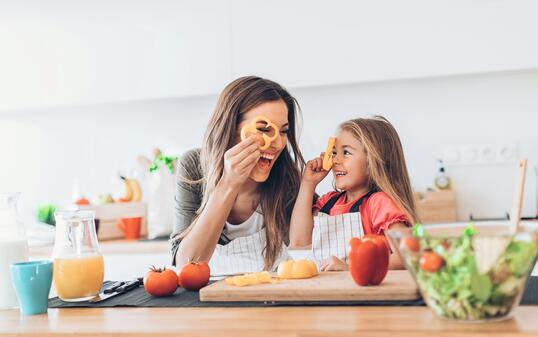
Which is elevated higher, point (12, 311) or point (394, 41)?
point (394, 41)

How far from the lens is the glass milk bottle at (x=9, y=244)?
4.95 feet

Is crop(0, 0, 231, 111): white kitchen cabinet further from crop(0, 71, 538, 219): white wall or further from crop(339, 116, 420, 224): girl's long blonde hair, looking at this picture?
crop(339, 116, 420, 224): girl's long blonde hair

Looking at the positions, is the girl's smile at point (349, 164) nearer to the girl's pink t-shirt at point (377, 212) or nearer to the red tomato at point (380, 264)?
the girl's pink t-shirt at point (377, 212)

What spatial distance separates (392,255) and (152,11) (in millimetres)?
2023

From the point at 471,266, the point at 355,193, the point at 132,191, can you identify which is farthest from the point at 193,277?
the point at 132,191

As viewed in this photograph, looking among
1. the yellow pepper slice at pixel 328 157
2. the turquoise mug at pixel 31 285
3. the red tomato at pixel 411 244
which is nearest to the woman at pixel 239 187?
the yellow pepper slice at pixel 328 157

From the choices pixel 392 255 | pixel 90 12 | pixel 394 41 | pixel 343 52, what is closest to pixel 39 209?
pixel 90 12

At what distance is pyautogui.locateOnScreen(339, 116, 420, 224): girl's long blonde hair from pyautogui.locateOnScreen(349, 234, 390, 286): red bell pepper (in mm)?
722

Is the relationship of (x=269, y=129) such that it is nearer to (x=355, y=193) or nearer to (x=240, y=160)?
(x=240, y=160)

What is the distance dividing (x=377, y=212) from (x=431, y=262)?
982mm

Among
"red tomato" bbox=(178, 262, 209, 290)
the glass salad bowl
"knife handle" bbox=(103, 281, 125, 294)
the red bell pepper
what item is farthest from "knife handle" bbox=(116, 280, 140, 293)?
the glass salad bowl

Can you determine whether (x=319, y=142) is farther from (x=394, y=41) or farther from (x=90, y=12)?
(x=90, y=12)

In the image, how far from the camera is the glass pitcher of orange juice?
1.47m

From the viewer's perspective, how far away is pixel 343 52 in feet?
10.4
